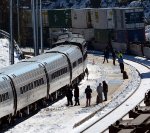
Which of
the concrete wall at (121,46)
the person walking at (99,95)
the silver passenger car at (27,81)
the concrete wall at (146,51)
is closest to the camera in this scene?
the silver passenger car at (27,81)

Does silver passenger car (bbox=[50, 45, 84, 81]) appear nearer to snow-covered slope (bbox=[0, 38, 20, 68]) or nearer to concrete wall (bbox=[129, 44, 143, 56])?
snow-covered slope (bbox=[0, 38, 20, 68])

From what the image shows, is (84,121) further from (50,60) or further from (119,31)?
(119,31)

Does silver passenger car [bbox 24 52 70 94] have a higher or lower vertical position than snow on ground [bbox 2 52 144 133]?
higher

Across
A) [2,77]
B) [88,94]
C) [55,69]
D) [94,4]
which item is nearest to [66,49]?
[55,69]

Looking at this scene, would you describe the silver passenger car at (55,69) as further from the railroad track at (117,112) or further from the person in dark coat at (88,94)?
the railroad track at (117,112)

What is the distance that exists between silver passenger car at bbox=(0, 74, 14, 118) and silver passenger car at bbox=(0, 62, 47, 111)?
68 centimetres

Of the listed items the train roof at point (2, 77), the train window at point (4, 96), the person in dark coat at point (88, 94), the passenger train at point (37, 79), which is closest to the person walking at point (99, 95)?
the person in dark coat at point (88, 94)

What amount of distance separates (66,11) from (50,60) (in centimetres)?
4303

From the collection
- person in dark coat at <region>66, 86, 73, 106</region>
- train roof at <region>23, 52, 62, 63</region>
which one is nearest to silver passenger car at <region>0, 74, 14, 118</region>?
person in dark coat at <region>66, 86, 73, 106</region>

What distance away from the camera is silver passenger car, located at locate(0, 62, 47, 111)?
28.9 meters

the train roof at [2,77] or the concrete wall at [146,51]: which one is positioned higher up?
the train roof at [2,77]

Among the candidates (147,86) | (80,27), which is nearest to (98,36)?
(80,27)

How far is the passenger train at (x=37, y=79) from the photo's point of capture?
27.6 m

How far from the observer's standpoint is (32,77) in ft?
102
